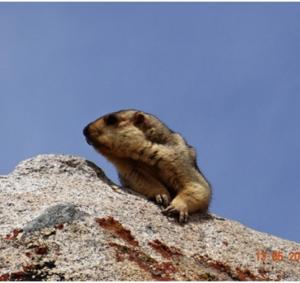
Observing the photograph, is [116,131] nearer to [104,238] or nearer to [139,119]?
[139,119]

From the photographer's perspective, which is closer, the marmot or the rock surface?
the rock surface

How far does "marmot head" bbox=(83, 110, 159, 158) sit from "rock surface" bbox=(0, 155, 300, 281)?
1.21ft

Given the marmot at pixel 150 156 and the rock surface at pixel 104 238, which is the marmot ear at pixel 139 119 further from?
the rock surface at pixel 104 238

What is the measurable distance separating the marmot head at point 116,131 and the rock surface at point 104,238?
14.5 inches

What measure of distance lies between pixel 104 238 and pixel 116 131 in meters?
3.37

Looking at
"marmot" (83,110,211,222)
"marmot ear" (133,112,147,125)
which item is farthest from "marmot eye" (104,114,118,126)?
"marmot ear" (133,112,147,125)

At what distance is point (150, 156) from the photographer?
41.3ft

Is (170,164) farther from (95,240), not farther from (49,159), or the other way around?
(95,240)

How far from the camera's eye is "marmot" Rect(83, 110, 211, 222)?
40.1ft

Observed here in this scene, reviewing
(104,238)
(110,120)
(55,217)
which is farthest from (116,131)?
(104,238)

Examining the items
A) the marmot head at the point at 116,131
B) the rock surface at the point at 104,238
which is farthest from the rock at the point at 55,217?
the marmot head at the point at 116,131

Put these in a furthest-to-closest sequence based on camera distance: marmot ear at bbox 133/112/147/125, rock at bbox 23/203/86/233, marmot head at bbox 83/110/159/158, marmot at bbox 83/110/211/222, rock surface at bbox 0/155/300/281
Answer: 1. marmot ear at bbox 133/112/147/125
2. marmot head at bbox 83/110/159/158
3. marmot at bbox 83/110/211/222
4. rock at bbox 23/203/86/233
5. rock surface at bbox 0/155/300/281

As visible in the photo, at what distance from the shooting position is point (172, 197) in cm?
1229

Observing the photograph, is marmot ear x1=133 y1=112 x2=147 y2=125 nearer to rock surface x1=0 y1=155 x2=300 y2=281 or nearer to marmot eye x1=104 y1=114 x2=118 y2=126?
marmot eye x1=104 y1=114 x2=118 y2=126
